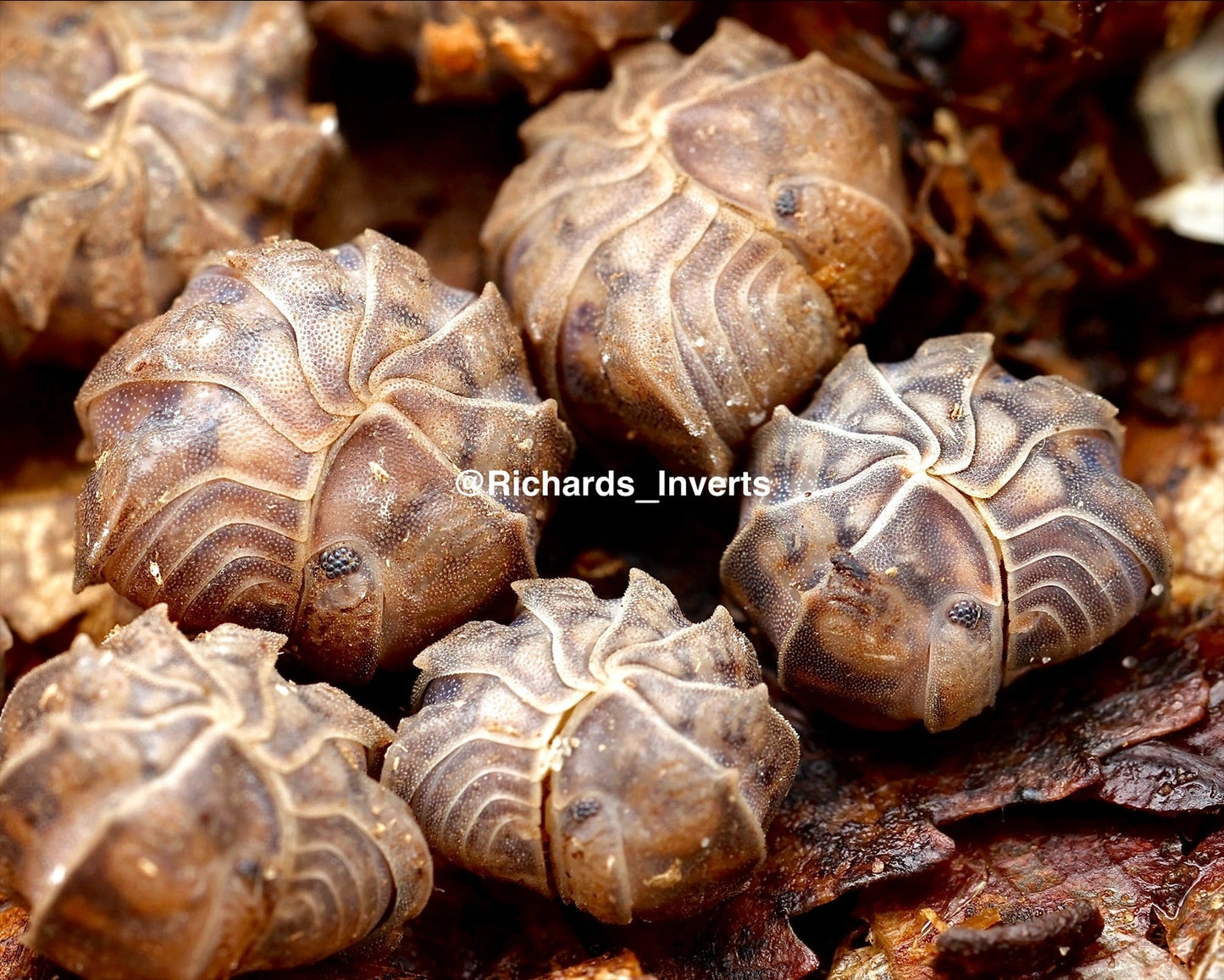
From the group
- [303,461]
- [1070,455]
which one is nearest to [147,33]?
[303,461]

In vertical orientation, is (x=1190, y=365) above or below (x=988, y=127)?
below

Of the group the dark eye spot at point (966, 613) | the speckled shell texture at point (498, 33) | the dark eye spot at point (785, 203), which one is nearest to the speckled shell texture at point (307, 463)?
the dark eye spot at point (785, 203)

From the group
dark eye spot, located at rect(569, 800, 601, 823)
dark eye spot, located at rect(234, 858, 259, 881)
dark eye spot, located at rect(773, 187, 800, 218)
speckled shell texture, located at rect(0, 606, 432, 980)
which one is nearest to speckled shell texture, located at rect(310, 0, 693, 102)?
dark eye spot, located at rect(773, 187, 800, 218)

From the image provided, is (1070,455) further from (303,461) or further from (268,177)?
(268,177)

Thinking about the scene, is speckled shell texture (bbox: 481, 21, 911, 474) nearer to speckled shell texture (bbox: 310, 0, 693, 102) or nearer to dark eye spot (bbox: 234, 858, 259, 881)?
speckled shell texture (bbox: 310, 0, 693, 102)

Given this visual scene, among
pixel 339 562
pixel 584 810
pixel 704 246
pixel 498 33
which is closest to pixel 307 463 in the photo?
pixel 339 562
